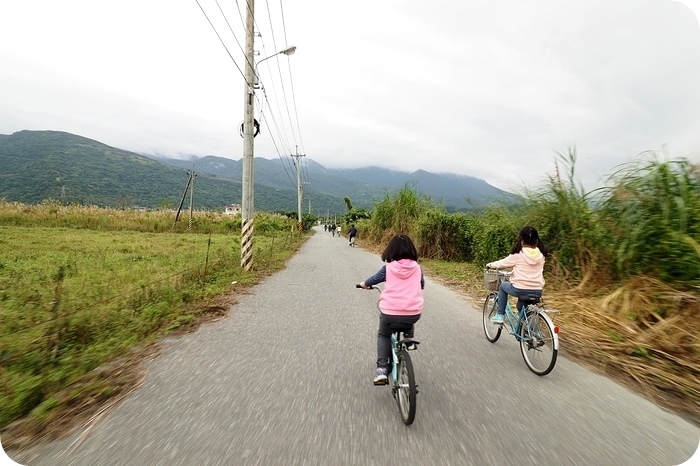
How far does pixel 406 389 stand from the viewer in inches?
102

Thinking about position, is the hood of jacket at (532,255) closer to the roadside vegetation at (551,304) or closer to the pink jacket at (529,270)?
the pink jacket at (529,270)

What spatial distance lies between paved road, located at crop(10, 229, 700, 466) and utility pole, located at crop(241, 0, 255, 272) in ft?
20.0

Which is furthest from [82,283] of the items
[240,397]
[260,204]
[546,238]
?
[260,204]

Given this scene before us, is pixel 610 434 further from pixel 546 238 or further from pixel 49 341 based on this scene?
pixel 546 238

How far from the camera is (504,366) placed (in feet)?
12.4

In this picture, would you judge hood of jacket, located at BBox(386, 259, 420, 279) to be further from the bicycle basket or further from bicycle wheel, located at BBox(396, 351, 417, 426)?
the bicycle basket

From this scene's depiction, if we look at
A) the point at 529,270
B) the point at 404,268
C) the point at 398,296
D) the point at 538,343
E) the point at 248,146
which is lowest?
the point at 538,343

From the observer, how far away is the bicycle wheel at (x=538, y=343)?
3.50 meters

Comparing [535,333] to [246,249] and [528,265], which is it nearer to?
[528,265]

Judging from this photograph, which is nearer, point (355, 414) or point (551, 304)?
point (355, 414)

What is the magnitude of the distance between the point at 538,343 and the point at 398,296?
6.26ft

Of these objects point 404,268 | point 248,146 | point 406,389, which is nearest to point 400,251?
point 404,268

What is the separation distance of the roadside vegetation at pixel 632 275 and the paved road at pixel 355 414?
57cm

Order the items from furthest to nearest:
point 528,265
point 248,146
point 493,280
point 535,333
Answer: point 248,146, point 493,280, point 528,265, point 535,333
